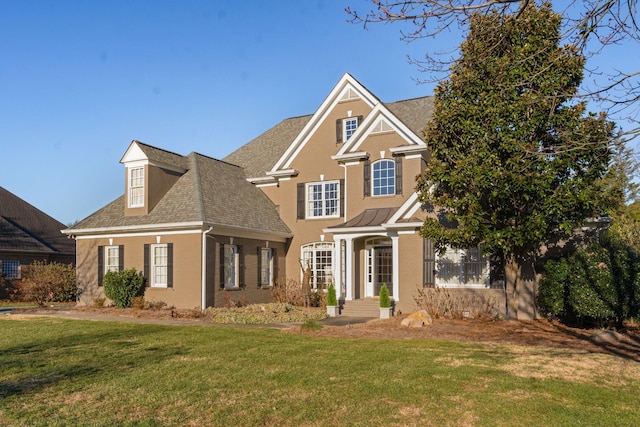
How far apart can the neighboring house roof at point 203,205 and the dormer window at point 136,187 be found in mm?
631

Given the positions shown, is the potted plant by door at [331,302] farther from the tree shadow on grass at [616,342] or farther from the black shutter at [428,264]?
the tree shadow on grass at [616,342]

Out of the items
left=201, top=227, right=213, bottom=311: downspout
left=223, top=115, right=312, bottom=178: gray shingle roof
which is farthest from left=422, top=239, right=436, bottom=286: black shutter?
left=223, top=115, right=312, bottom=178: gray shingle roof

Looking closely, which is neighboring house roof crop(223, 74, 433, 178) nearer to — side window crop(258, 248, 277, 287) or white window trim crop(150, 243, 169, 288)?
side window crop(258, 248, 277, 287)

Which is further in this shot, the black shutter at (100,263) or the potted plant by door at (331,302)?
the black shutter at (100,263)

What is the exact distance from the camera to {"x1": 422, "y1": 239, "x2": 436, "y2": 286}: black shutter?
18.6m

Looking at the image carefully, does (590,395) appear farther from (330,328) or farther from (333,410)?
(330,328)

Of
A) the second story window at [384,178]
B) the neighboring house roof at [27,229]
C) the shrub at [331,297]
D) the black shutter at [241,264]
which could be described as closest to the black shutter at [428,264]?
the shrub at [331,297]

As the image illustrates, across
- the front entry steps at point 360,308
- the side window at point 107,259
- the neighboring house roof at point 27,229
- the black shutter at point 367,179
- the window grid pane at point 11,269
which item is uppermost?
the black shutter at point 367,179

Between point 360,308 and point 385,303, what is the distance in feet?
6.71

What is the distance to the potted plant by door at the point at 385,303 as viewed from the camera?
60.4ft

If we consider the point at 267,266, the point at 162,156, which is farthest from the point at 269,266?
the point at 162,156

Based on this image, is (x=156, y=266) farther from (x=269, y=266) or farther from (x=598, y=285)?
(x=598, y=285)

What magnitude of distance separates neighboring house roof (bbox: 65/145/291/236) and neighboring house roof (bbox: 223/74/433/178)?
6.78ft

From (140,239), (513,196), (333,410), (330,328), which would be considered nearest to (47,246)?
(140,239)
